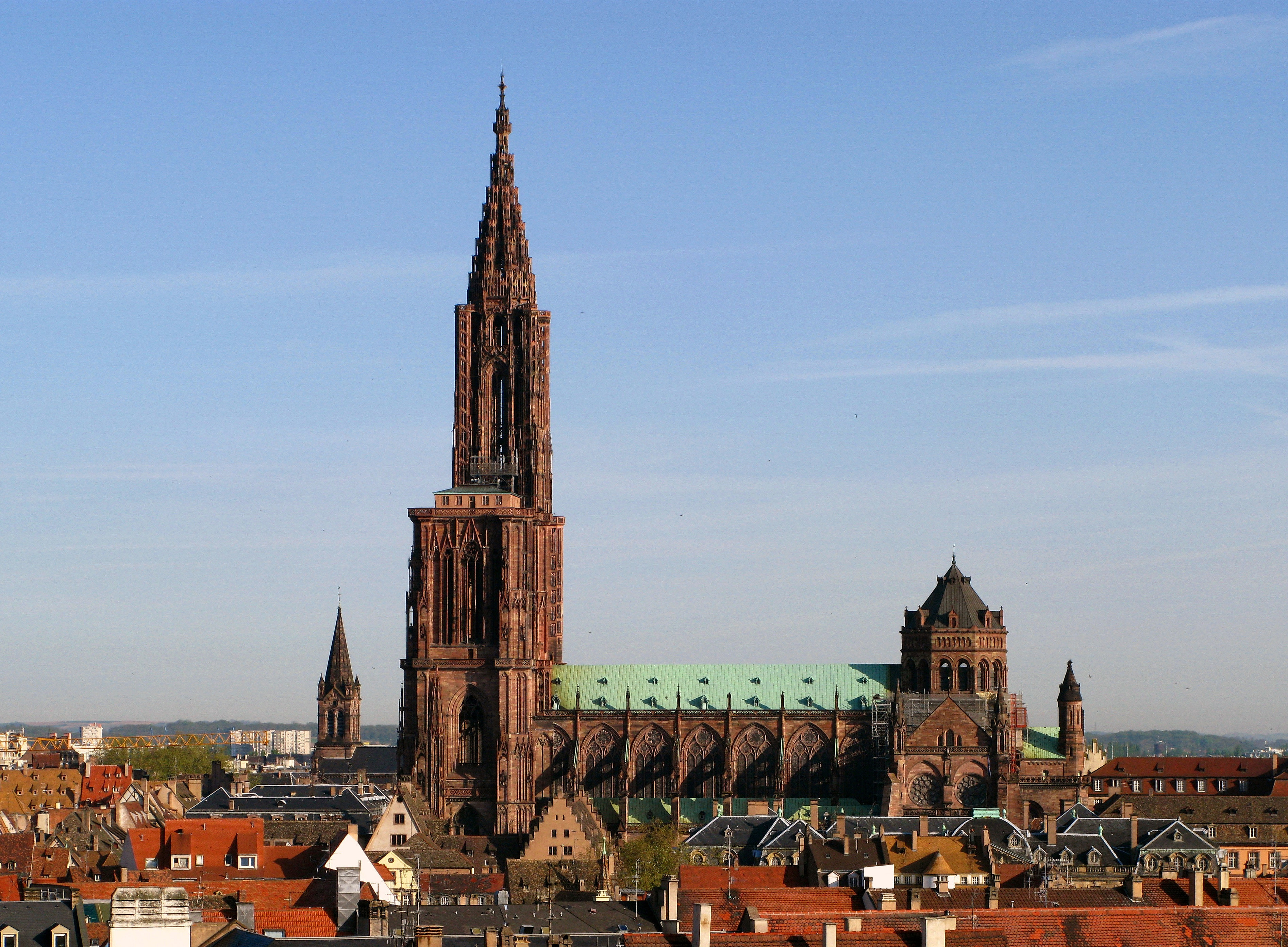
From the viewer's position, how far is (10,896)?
381ft

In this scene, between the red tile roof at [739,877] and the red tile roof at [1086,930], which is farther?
the red tile roof at [739,877]

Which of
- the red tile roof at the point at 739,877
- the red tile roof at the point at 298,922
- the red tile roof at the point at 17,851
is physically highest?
the red tile roof at the point at 17,851

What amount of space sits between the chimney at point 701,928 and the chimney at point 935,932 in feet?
22.7

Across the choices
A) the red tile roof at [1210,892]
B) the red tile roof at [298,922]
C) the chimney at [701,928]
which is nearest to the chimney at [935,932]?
the chimney at [701,928]

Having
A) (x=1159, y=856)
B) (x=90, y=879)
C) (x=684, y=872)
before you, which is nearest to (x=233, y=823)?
(x=90, y=879)

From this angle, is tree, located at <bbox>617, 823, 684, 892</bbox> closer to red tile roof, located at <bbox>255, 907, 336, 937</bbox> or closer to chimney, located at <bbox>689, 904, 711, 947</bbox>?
red tile roof, located at <bbox>255, 907, 336, 937</bbox>

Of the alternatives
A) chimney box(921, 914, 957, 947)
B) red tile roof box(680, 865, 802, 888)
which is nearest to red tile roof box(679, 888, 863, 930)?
chimney box(921, 914, 957, 947)

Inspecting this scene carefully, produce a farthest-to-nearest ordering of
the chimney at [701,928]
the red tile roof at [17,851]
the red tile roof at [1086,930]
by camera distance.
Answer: the red tile roof at [17,851], the red tile roof at [1086,930], the chimney at [701,928]

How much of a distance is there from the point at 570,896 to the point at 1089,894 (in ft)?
119

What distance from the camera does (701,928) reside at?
256 ft

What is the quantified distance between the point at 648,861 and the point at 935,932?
98.7 meters

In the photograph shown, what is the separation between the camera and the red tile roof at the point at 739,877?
123 meters

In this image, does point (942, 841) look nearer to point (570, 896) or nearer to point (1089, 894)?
point (570, 896)

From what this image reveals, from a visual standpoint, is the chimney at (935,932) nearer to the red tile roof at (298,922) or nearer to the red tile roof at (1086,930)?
the red tile roof at (1086,930)
